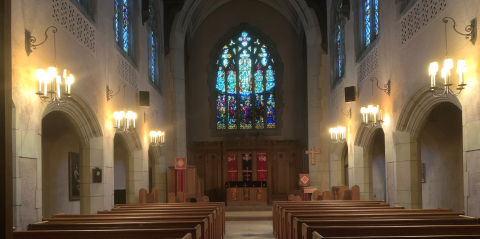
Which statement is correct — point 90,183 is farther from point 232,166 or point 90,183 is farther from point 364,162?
point 232,166

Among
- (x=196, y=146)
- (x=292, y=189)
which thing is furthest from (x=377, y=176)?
(x=196, y=146)

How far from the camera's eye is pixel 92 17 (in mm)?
9961

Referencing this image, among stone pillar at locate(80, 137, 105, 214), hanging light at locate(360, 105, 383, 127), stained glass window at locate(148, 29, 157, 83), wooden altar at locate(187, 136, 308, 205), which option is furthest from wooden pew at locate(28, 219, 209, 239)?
wooden altar at locate(187, 136, 308, 205)

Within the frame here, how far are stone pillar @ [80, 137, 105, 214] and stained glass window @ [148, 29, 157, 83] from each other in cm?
620

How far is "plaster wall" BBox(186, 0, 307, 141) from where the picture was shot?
22.4m

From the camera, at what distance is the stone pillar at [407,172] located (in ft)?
30.8

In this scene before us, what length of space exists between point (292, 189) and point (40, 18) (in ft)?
52.9

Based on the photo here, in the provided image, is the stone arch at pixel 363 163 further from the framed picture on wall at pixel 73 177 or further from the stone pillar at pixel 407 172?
the framed picture on wall at pixel 73 177

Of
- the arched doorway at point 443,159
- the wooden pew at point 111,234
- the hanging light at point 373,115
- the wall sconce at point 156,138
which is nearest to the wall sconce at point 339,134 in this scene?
the arched doorway at point 443,159

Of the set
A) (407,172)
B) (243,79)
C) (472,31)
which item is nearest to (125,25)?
(407,172)

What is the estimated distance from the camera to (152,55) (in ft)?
53.9

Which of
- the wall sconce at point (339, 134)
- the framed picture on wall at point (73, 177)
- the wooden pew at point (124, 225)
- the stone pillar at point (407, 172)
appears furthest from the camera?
the wall sconce at point (339, 134)

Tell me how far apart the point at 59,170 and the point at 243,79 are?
41.3 feet

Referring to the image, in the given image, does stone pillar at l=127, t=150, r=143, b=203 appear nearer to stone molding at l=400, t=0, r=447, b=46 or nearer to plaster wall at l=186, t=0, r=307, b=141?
stone molding at l=400, t=0, r=447, b=46
